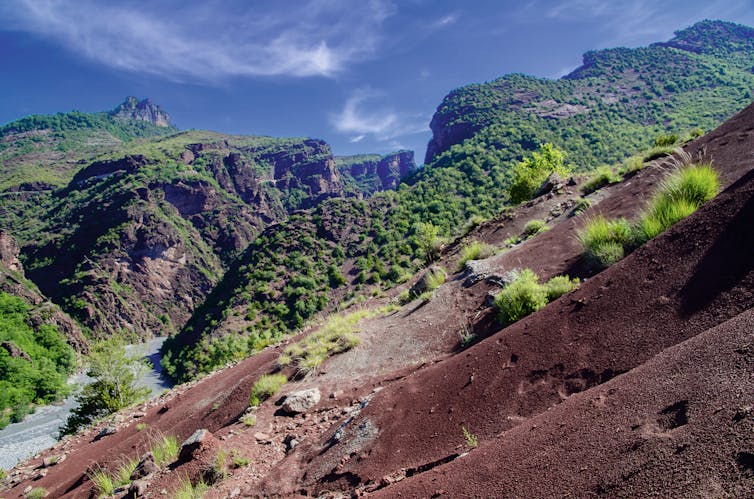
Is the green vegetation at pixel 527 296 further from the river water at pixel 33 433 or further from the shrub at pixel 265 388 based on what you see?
the river water at pixel 33 433

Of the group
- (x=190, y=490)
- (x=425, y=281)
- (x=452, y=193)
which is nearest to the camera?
(x=190, y=490)

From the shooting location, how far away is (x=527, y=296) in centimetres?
616

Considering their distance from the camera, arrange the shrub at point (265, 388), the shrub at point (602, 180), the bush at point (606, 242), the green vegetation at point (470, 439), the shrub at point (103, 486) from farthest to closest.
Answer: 1. the shrub at point (602, 180)
2. the shrub at point (265, 388)
3. the shrub at point (103, 486)
4. the bush at point (606, 242)
5. the green vegetation at point (470, 439)

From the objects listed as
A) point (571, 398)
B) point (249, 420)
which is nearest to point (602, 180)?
point (571, 398)

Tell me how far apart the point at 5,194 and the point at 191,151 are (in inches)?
2786

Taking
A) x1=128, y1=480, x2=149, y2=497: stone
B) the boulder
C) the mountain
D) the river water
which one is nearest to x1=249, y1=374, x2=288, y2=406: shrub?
x1=128, y1=480, x2=149, y2=497: stone

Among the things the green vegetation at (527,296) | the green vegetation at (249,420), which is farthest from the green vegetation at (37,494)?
the green vegetation at (527,296)

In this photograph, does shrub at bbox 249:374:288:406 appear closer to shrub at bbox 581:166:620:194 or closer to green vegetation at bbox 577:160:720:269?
green vegetation at bbox 577:160:720:269

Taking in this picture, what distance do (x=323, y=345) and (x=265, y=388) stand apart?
6.44ft

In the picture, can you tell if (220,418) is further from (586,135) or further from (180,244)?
(180,244)

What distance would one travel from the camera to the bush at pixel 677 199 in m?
5.70

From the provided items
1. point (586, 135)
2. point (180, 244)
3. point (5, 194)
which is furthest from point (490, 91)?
point (5, 194)

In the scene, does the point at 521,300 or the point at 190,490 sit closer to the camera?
the point at 190,490

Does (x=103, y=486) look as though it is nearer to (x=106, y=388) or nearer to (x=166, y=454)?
(x=166, y=454)
